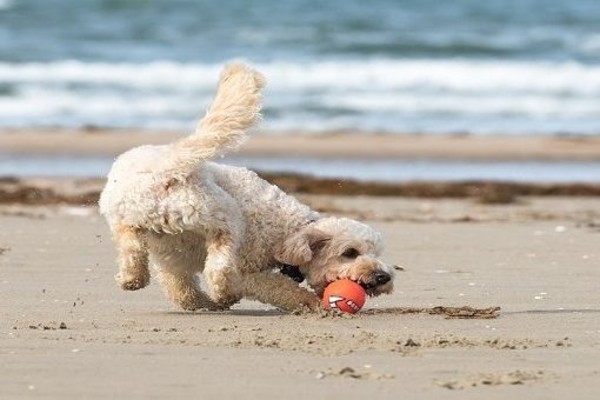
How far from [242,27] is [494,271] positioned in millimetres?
26221

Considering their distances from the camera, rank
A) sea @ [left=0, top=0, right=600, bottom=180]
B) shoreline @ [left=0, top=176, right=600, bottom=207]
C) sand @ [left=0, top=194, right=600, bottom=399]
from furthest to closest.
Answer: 1. sea @ [left=0, top=0, right=600, bottom=180]
2. shoreline @ [left=0, top=176, right=600, bottom=207]
3. sand @ [left=0, top=194, right=600, bottom=399]

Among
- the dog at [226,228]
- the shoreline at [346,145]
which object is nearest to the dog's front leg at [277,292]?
the dog at [226,228]

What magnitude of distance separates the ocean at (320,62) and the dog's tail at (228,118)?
1405cm

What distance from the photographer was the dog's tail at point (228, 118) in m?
7.02

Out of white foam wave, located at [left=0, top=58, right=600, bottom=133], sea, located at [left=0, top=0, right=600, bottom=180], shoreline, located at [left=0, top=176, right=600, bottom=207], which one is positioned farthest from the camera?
sea, located at [left=0, top=0, right=600, bottom=180]

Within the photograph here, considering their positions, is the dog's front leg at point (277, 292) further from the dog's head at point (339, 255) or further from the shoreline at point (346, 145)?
the shoreline at point (346, 145)

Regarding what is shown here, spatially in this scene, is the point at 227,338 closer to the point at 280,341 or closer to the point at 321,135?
the point at 280,341

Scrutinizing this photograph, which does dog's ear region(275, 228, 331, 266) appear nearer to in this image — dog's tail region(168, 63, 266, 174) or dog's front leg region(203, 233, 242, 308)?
dog's front leg region(203, 233, 242, 308)

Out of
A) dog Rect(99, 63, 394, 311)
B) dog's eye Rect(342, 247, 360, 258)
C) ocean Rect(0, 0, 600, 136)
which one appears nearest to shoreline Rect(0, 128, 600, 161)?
ocean Rect(0, 0, 600, 136)

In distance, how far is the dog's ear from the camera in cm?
712

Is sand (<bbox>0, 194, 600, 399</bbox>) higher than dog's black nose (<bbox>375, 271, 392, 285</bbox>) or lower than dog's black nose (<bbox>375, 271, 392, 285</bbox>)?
lower

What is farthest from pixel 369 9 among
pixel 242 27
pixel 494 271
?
pixel 494 271

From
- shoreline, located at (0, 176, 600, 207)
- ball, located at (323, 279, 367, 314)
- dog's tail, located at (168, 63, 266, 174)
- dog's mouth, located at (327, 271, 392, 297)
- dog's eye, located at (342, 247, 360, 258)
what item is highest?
dog's tail, located at (168, 63, 266, 174)

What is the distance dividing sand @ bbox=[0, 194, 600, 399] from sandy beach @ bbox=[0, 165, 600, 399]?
0.01 meters
